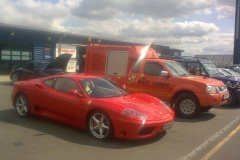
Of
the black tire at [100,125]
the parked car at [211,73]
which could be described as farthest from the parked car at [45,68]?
the black tire at [100,125]

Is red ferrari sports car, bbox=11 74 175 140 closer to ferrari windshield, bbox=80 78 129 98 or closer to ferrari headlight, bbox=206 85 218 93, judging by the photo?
ferrari windshield, bbox=80 78 129 98

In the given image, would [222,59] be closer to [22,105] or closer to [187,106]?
[187,106]

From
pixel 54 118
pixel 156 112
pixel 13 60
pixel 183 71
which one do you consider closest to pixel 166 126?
pixel 156 112

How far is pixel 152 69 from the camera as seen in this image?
9.31 meters

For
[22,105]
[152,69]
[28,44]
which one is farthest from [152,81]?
[28,44]

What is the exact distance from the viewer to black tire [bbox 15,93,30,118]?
730 centimetres

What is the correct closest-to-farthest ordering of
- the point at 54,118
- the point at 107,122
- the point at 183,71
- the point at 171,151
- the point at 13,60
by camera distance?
A: 1. the point at 171,151
2. the point at 107,122
3. the point at 54,118
4. the point at 183,71
5. the point at 13,60

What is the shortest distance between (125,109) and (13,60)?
2219cm

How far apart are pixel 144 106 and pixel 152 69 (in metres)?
3.45

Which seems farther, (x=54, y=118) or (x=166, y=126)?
(x=54, y=118)

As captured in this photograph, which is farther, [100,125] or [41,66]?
[41,66]

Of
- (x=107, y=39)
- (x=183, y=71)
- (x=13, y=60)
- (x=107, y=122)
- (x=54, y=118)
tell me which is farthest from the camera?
(x=107, y=39)

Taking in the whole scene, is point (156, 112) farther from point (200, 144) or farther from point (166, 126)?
point (200, 144)

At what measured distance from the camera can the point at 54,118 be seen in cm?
667
